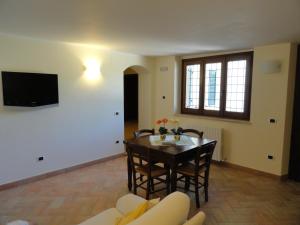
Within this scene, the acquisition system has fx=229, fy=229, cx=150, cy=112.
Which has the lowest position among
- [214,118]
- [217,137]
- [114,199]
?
[114,199]

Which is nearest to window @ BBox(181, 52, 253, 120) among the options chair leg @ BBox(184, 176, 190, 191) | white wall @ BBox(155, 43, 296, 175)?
white wall @ BBox(155, 43, 296, 175)

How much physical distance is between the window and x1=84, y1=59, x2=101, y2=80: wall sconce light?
2.05 meters

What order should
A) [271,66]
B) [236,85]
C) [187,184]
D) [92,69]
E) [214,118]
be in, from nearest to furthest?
[187,184] → [271,66] → [92,69] → [236,85] → [214,118]

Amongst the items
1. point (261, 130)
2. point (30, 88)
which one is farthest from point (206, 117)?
point (30, 88)

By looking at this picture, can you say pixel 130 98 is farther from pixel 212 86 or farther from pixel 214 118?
pixel 214 118

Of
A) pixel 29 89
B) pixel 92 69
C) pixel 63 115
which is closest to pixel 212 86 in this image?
pixel 92 69

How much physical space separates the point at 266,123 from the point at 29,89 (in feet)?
13.1

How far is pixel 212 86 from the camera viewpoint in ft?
16.1

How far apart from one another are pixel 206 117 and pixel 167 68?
1515mm

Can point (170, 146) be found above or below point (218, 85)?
below

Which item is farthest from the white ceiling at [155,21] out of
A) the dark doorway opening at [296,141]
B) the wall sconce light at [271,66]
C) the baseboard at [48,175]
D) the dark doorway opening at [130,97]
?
the dark doorway opening at [130,97]

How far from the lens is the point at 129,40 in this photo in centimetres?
362

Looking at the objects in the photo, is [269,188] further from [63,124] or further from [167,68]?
[63,124]

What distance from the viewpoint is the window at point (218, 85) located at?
4.43m
